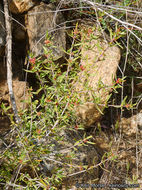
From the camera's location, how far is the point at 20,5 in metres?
2.51

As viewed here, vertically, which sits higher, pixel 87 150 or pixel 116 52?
pixel 116 52

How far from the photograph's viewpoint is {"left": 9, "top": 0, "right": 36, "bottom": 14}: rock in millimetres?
2492

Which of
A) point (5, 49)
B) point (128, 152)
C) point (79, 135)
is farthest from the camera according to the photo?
point (128, 152)

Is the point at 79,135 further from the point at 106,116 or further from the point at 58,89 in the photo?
the point at 58,89

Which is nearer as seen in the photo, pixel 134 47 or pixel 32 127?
pixel 32 127

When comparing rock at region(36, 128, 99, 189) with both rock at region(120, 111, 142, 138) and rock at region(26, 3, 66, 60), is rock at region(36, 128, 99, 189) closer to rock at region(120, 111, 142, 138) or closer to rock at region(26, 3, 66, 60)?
rock at region(120, 111, 142, 138)

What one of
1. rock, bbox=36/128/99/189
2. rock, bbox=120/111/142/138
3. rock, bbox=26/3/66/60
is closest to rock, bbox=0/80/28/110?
rock, bbox=26/3/66/60

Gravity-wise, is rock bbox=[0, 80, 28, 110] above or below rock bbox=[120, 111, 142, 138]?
above

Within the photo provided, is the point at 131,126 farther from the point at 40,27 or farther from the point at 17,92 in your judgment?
the point at 40,27

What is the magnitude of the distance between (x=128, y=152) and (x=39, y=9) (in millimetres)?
2178

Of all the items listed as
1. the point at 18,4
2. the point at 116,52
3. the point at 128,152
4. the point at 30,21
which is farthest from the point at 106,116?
the point at 18,4

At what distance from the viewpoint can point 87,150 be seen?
2602 millimetres

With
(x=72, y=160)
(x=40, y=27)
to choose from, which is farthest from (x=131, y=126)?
(x=40, y=27)

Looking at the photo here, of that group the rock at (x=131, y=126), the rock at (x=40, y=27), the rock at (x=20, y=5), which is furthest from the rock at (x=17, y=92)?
the rock at (x=131, y=126)
